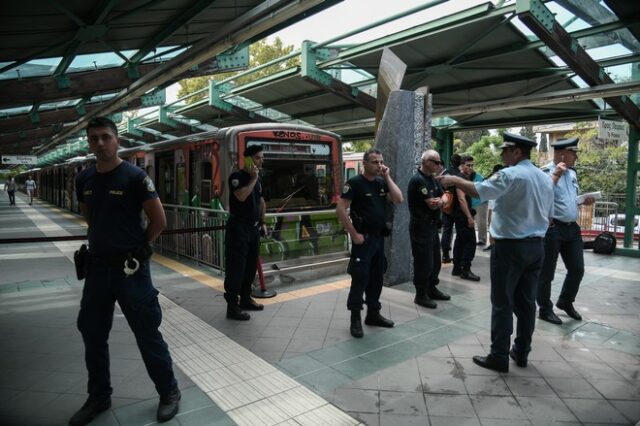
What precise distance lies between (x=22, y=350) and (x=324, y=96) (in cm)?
966

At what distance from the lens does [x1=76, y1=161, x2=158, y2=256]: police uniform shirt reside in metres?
2.68

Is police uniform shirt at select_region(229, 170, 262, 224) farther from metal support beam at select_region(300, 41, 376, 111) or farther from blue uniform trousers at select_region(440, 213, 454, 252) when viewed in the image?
metal support beam at select_region(300, 41, 376, 111)

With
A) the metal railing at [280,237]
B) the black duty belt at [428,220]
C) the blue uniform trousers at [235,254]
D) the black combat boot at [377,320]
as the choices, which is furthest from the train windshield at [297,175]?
the black combat boot at [377,320]

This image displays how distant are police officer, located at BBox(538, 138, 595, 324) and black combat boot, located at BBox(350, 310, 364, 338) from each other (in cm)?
212

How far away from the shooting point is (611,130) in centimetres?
901

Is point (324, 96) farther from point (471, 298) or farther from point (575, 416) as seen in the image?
point (575, 416)

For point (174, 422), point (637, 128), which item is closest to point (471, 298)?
point (174, 422)

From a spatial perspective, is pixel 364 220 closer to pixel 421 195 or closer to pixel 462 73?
pixel 421 195

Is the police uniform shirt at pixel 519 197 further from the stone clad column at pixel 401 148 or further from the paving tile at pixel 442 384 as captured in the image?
the stone clad column at pixel 401 148

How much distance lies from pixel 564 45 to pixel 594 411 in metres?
6.14

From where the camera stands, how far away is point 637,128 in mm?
8961

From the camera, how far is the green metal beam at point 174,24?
663 cm

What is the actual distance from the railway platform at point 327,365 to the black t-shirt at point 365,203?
112 cm

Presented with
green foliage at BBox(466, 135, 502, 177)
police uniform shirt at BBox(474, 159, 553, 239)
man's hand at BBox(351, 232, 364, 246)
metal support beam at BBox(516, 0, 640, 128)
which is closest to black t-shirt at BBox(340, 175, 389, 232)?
man's hand at BBox(351, 232, 364, 246)
